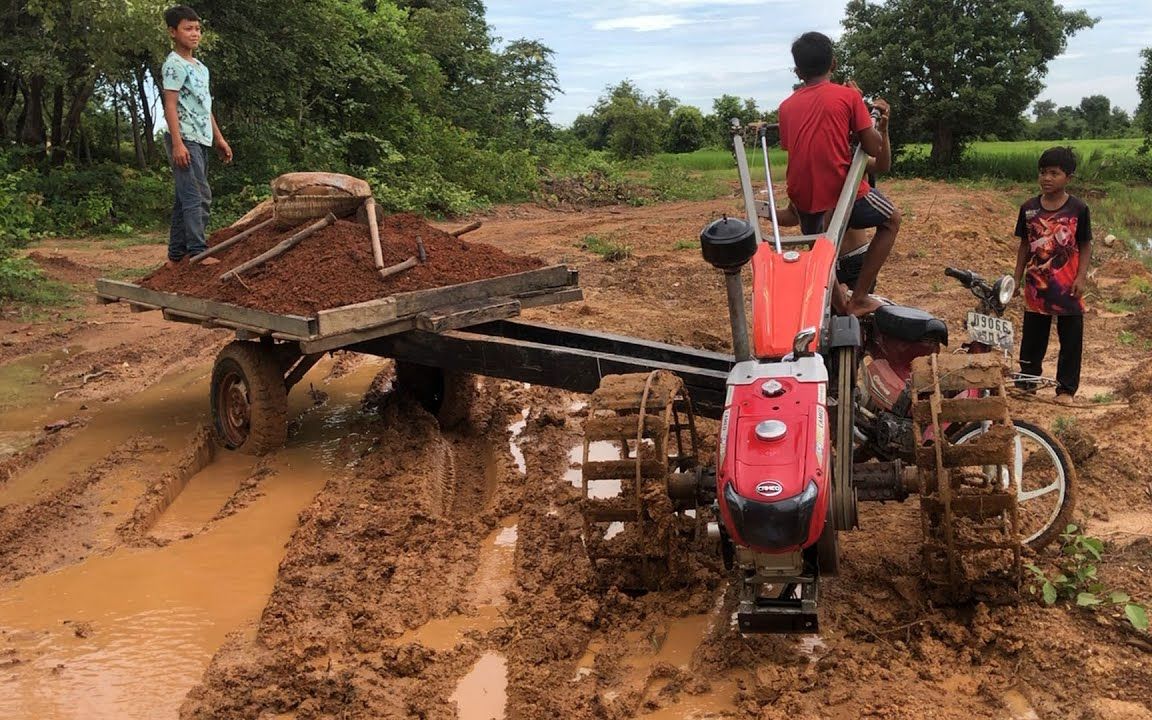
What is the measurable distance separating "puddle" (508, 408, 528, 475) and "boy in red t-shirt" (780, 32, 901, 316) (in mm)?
2358

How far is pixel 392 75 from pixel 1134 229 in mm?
15810

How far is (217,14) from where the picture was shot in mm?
18234

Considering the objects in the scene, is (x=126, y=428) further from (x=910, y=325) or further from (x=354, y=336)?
(x=910, y=325)

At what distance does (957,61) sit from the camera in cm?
2883

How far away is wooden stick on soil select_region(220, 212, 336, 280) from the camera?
6.13 m

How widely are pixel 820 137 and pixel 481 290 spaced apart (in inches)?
95.4

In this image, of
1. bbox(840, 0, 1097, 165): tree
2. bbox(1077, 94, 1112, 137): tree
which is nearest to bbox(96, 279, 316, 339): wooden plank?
bbox(840, 0, 1097, 165): tree

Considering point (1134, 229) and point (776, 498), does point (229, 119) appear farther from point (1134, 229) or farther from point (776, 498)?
point (776, 498)

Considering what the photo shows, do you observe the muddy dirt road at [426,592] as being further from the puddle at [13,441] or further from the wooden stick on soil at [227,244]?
the wooden stick on soil at [227,244]

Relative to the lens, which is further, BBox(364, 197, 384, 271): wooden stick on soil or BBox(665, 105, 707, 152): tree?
BBox(665, 105, 707, 152): tree

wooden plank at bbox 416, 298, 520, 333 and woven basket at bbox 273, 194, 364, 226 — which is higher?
woven basket at bbox 273, 194, 364, 226

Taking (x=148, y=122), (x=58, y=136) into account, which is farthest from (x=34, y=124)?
(x=148, y=122)

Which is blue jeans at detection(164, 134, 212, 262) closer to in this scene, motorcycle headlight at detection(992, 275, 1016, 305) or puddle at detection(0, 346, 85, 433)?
puddle at detection(0, 346, 85, 433)

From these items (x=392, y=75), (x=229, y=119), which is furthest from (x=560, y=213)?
(x=229, y=119)
